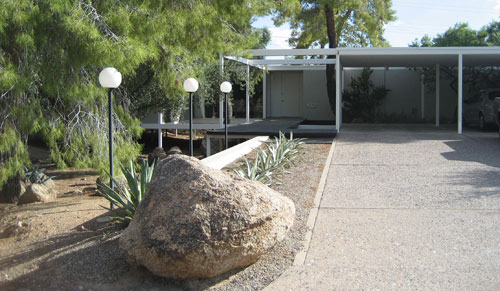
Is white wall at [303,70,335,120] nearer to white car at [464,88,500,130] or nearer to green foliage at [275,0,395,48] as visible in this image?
green foliage at [275,0,395,48]

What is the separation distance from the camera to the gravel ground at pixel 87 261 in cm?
471

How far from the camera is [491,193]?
774 centimetres

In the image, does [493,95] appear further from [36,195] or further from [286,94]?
[36,195]

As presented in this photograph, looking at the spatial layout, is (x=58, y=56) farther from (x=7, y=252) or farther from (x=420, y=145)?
(x=420, y=145)

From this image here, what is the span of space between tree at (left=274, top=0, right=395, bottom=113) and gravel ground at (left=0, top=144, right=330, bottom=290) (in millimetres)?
15571

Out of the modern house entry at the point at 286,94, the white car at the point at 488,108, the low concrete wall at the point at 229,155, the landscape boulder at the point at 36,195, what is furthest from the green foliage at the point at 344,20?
the landscape boulder at the point at 36,195

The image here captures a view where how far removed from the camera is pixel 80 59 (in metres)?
7.65

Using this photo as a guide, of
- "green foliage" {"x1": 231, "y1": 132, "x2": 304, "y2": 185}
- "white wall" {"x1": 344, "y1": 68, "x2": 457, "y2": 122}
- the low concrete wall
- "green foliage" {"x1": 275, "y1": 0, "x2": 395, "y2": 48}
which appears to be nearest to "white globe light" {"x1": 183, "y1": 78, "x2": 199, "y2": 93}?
the low concrete wall

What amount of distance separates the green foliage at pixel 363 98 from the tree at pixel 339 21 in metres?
1.03

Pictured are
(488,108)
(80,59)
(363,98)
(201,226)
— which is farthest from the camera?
(363,98)

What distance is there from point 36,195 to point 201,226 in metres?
7.47

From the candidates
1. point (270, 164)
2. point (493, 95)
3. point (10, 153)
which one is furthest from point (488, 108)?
point (10, 153)

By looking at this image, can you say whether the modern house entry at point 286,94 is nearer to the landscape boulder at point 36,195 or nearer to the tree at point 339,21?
the tree at point 339,21

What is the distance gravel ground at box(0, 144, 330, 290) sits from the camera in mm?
4707
